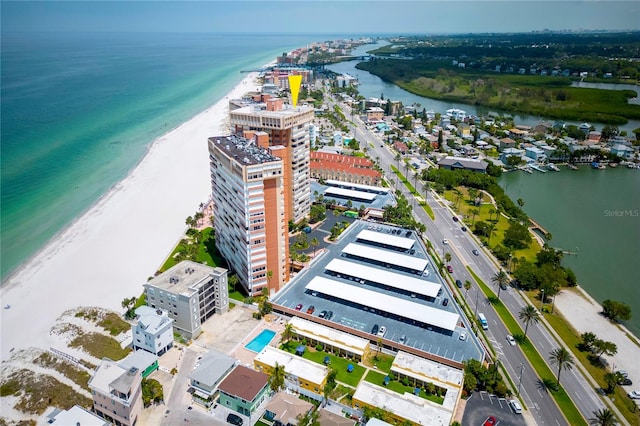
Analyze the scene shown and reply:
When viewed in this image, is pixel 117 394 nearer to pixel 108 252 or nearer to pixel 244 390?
pixel 244 390

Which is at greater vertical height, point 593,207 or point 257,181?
point 257,181

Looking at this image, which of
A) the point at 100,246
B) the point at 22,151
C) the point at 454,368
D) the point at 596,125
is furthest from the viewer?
the point at 596,125

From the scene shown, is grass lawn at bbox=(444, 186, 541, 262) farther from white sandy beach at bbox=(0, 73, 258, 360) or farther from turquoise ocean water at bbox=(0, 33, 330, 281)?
turquoise ocean water at bbox=(0, 33, 330, 281)

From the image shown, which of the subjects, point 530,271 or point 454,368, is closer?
point 454,368

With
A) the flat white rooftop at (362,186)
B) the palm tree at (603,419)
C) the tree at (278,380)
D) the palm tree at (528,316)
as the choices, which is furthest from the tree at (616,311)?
the flat white rooftop at (362,186)

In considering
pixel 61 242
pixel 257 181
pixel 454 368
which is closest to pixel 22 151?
pixel 61 242

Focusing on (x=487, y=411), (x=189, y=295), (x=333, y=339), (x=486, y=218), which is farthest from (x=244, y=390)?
(x=486, y=218)

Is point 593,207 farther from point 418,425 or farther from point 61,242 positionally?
point 61,242
